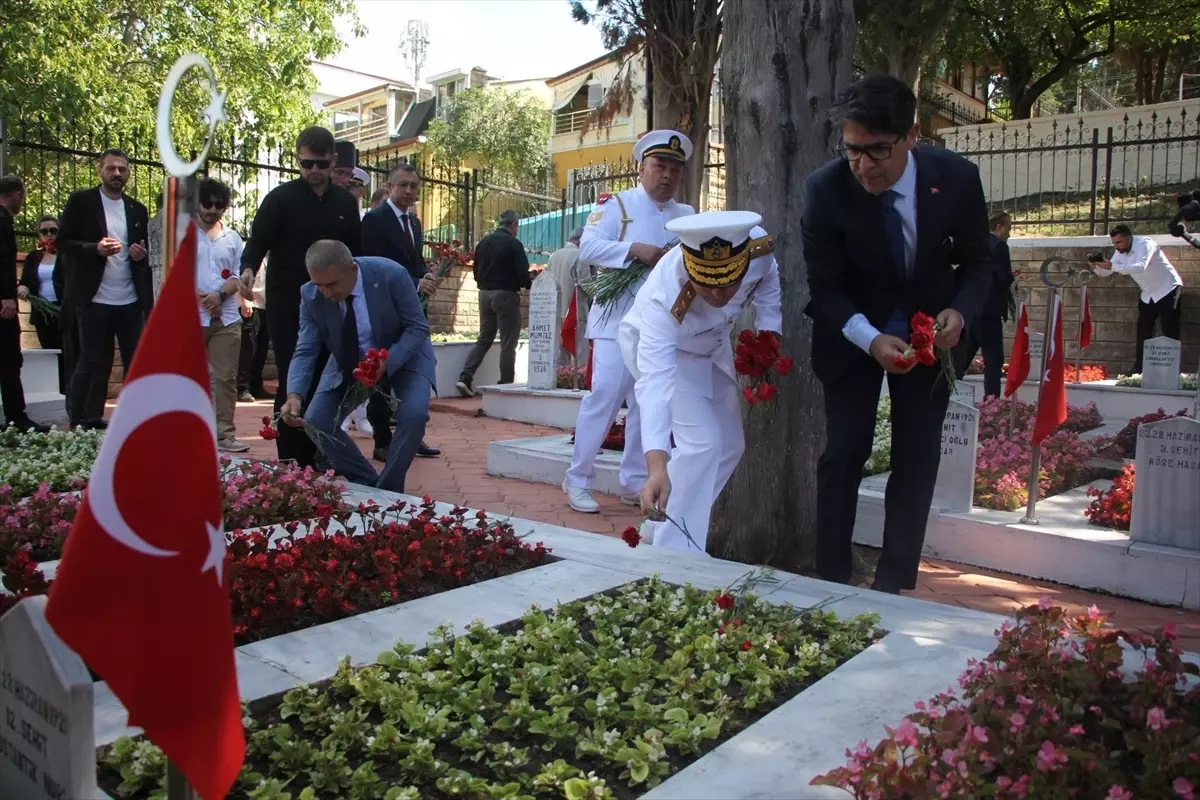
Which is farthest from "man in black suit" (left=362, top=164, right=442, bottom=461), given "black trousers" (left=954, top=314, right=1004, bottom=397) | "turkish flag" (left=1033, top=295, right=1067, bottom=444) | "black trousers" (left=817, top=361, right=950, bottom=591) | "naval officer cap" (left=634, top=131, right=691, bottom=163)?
"black trousers" (left=954, top=314, right=1004, bottom=397)

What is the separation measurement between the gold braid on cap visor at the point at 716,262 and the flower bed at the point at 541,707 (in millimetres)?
1221

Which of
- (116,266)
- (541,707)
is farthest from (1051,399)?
(116,266)

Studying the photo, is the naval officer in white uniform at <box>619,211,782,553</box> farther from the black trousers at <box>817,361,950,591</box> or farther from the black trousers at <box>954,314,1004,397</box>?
the black trousers at <box>954,314,1004,397</box>

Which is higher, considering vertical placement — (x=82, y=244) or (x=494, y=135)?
(x=494, y=135)

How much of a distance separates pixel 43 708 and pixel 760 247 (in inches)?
123

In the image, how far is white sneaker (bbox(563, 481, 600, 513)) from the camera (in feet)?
19.6

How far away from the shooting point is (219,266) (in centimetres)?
737

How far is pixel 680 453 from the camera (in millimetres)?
4215

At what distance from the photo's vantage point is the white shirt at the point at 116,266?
279 inches

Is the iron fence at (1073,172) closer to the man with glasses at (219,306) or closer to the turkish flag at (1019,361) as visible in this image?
the turkish flag at (1019,361)

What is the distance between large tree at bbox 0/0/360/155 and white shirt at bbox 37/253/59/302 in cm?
574

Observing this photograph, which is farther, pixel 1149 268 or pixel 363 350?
pixel 1149 268

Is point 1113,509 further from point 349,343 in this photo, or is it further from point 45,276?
point 45,276

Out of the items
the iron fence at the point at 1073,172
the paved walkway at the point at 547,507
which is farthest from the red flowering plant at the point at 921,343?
the iron fence at the point at 1073,172
